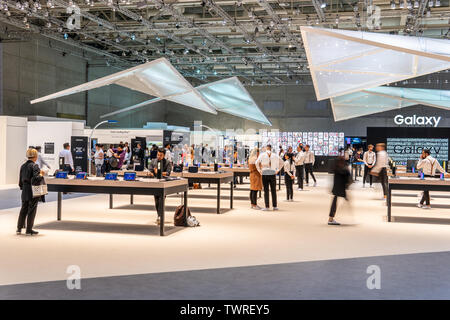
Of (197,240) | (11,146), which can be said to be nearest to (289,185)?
(197,240)

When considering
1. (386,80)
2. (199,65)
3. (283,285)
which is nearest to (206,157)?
(199,65)

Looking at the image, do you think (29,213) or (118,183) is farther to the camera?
(118,183)

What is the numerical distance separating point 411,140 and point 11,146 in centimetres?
1604

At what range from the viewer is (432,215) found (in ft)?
36.7

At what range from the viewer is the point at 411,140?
22.7 metres

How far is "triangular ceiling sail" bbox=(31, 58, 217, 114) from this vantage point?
1284 cm

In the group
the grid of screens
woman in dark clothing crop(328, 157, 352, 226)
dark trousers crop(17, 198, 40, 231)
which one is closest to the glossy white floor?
dark trousers crop(17, 198, 40, 231)

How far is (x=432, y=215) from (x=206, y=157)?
13067 mm

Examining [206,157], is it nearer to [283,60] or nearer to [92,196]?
[283,60]

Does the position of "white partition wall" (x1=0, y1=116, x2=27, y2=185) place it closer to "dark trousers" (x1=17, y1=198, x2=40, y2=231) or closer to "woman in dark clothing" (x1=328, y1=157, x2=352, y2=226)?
"dark trousers" (x1=17, y1=198, x2=40, y2=231)

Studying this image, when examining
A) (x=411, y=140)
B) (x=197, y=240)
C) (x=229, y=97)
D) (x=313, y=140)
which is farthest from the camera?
(x=313, y=140)

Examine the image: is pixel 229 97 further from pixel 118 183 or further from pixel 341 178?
pixel 118 183

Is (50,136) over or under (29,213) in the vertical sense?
over

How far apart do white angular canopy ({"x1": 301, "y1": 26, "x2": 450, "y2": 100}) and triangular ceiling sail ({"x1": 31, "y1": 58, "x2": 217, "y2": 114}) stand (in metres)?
3.72
